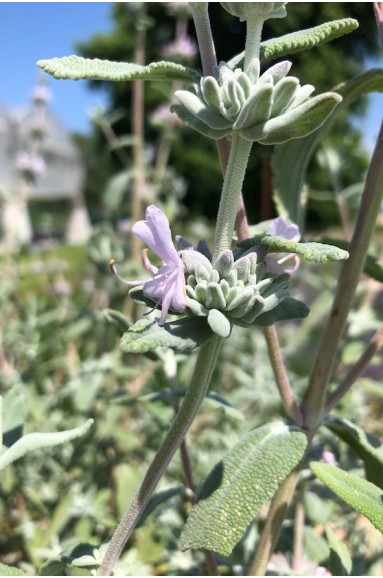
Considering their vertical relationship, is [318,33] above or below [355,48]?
below

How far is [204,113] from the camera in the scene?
458 millimetres

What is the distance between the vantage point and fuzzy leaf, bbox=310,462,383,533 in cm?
49

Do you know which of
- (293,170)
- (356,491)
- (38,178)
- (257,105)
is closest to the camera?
(257,105)

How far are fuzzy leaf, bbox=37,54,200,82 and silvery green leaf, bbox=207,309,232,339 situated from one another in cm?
17

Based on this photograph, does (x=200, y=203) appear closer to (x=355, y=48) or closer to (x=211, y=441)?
(x=355, y=48)

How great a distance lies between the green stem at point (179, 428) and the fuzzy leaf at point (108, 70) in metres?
0.19

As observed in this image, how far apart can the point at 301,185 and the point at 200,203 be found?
34.5 feet

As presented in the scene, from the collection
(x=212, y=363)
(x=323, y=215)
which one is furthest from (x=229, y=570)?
(x=323, y=215)

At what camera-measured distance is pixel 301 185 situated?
0.67 metres

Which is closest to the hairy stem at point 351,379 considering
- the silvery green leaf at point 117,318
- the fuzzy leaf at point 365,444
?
the fuzzy leaf at point 365,444

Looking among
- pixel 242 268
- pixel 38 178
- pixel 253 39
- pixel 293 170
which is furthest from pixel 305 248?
pixel 38 178

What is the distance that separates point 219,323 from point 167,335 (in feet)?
0.12

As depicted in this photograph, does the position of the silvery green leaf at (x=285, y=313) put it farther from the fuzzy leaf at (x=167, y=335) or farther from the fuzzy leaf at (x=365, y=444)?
the fuzzy leaf at (x=365, y=444)

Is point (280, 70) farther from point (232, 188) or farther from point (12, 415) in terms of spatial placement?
point (12, 415)
